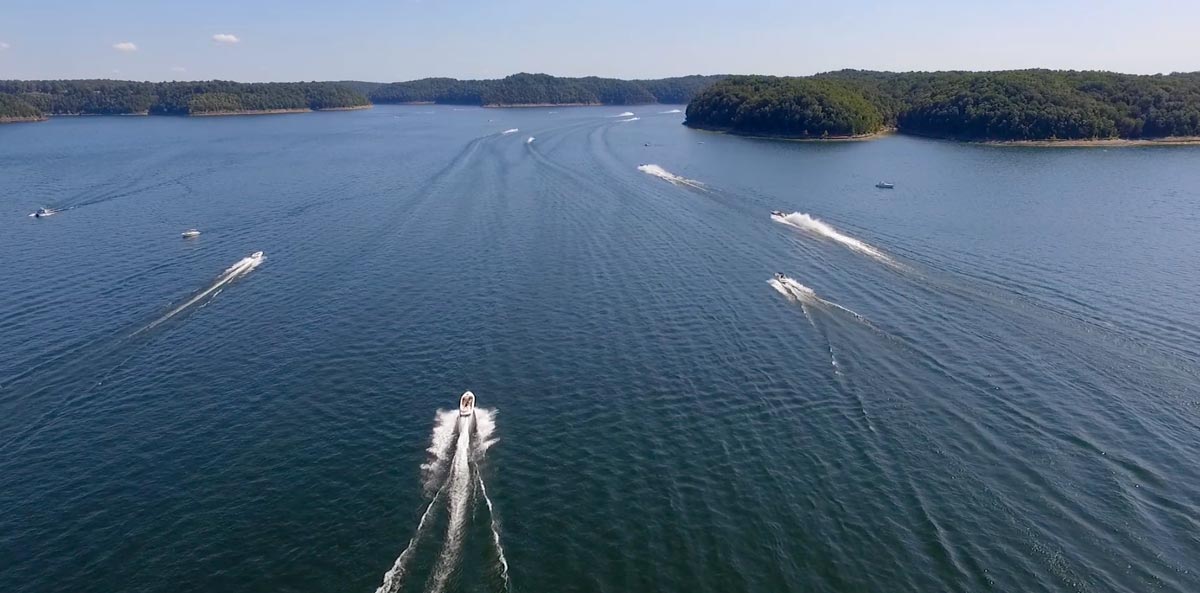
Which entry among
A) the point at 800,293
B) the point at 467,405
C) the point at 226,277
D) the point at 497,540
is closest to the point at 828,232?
the point at 800,293

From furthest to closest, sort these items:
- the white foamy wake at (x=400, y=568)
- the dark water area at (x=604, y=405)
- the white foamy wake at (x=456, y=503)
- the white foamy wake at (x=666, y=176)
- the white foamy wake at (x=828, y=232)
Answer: the white foamy wake at (x=666, y=176), the white foamy wake at (x=828, y=232), the dark water area at (x=604, y=405), the white foamy wake at (x=456, y=503), the white foamy wake at (x=400, y=568)

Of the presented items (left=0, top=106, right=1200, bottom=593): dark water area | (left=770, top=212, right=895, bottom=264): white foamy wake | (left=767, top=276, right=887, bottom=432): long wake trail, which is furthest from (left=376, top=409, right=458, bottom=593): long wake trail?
(left=770, top=212, right=895, bottom=264): white foamy wake

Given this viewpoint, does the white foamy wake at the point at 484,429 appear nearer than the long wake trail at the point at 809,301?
Yes

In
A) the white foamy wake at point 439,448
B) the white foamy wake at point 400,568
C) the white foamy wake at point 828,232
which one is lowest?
the white foamy wake at point 400,568

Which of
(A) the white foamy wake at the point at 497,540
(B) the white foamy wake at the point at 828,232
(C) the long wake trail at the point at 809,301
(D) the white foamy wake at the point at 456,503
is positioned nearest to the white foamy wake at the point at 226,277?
(D) the white foamy wake at the point at 456,503

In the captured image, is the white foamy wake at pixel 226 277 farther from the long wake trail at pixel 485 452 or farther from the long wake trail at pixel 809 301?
the long wake trail at pixel 809 301

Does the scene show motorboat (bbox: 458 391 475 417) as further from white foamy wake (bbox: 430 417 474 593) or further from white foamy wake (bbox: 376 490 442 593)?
white foamy wake (bbox: 376 490 442 593)

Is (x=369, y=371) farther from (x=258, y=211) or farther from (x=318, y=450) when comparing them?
(x=258, y=211)
